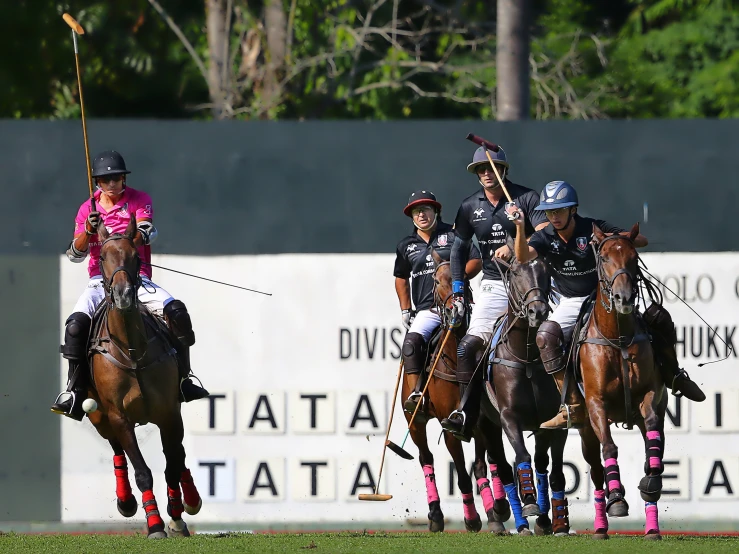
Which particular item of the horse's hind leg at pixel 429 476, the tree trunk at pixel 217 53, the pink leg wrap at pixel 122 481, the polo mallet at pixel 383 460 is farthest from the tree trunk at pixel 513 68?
the pink leg wrap at pixel 122 481

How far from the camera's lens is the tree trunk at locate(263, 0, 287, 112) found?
20156 mm

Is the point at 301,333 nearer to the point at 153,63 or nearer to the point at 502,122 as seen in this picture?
the point at 502,122

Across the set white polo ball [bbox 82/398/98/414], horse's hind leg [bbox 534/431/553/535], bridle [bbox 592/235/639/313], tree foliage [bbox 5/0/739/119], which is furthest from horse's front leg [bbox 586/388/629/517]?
tree foliage [bbox 5/0/739/119]

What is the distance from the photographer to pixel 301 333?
1398 cm

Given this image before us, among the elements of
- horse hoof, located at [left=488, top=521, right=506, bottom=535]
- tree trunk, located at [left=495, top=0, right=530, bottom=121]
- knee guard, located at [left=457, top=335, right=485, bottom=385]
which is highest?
tree trunk, located at [left=495, top=0, right=530, bottom=121]

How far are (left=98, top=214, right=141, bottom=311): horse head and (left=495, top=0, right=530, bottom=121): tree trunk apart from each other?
6249 millimetres

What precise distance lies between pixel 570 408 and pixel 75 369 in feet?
11.5

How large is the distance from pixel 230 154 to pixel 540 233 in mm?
3914

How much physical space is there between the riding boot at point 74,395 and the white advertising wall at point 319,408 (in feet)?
8.23

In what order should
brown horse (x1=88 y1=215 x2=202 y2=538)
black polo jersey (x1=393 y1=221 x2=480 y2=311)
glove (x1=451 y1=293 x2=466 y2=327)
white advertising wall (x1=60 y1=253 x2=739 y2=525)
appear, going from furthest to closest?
white advertising wall (x1=60 y1=253 x2=739 y2=525), black polo jersey (x1=393 y1=221 x2=480 y2=311), glove (x1=451 y1=293 x2=466 y2=327), brown horse (x1=88 y1=215 x2=202 y2=538)

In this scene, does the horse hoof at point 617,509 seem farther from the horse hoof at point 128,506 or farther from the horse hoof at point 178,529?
the horse hoof at point 128,506

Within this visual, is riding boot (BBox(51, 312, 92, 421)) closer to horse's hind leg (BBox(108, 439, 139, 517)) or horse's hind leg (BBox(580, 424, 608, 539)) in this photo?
horse's hind leg (BBox(108, 439, 139, 517))

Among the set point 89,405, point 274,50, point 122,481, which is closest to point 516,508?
point 122,481

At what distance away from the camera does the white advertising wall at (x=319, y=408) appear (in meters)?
13.8
